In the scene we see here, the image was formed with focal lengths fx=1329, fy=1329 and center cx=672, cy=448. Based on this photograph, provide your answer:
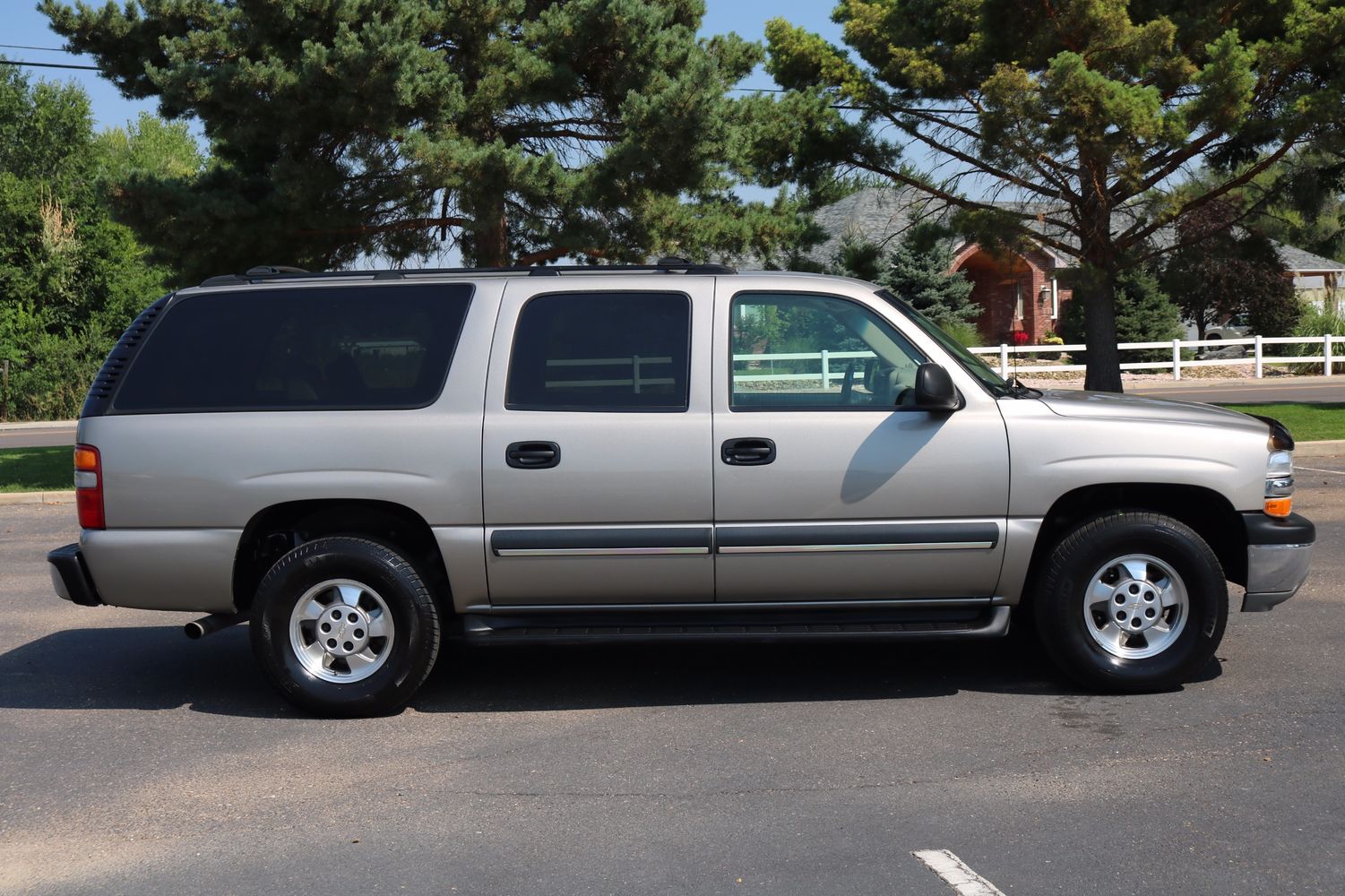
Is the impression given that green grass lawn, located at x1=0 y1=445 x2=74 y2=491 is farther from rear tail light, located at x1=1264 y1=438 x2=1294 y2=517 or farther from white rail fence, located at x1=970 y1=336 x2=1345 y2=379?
white rail fence, located at x1=970 y1=336 x2=1345 y2=379

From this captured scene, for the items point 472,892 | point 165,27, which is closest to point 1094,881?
point 472,892

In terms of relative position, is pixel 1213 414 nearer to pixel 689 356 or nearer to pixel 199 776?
pixel 689 356

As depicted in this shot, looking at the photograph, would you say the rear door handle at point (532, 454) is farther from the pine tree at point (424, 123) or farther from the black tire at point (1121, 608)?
the pine tree at point (424, 123)

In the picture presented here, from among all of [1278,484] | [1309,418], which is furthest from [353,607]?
[1309,418]

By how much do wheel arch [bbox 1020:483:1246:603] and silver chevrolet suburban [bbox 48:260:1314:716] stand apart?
22mm

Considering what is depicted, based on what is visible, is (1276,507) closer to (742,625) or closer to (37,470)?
(742,625)

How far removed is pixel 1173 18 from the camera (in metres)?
20.4

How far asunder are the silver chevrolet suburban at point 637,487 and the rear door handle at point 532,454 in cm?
1

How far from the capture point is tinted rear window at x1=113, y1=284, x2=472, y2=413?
585 cm

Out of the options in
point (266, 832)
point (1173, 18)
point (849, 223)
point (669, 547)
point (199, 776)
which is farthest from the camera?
point (849, 223)

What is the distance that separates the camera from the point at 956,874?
3932mm

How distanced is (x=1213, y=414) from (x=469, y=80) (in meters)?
14.5

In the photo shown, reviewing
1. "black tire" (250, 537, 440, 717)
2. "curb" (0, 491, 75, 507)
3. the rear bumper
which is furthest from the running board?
"curb" (0, 491, 75, 507)

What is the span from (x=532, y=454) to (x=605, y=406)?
1.25 ft
